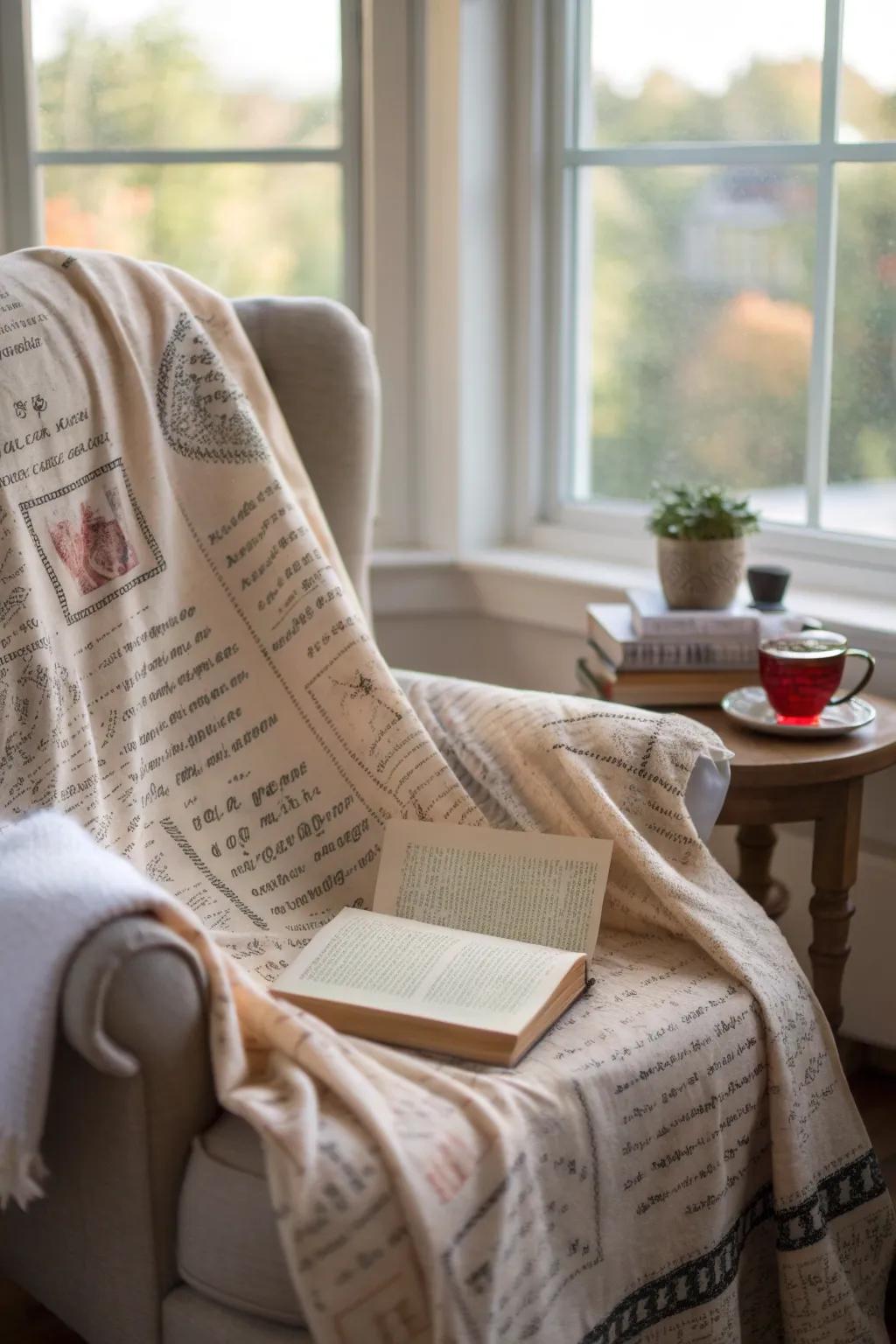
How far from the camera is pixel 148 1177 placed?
1.11m

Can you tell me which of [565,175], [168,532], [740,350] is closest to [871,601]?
[740,350]

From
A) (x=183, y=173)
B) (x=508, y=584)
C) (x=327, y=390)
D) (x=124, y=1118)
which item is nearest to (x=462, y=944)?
(x=124, y=1118)

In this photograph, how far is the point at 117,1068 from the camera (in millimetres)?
1064

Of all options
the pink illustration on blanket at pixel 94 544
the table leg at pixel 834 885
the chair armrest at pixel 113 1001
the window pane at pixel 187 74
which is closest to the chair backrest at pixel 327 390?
the pink illustration on blanket at pixel 94 544

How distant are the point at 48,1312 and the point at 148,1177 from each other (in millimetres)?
566

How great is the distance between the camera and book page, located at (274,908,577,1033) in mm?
1201

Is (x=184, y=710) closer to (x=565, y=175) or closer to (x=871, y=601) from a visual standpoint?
(x=871, y=601)

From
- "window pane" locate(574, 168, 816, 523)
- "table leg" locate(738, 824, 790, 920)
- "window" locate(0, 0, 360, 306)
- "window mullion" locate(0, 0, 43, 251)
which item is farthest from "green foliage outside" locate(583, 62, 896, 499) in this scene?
"window mullion" locate(0, 0, 43, 251)

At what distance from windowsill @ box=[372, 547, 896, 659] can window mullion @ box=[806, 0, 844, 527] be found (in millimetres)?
165

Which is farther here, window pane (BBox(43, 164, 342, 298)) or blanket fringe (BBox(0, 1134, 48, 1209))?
window pane (BBox(43, 164, 342, 298))

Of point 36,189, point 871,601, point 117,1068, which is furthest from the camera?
point 36,189

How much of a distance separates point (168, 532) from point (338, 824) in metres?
0.36

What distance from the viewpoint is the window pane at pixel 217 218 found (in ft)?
7.11

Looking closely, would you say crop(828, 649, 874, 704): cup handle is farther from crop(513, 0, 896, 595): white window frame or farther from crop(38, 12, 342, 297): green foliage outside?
crop(38, 12, 342, 297): green foliage outside
